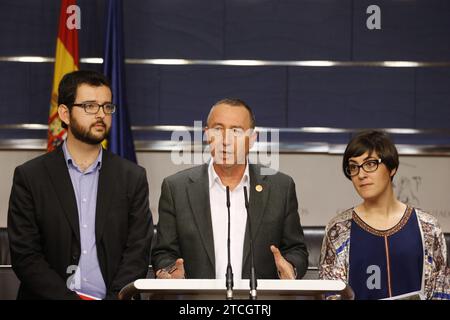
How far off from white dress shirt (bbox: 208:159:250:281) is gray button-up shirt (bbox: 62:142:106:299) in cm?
51

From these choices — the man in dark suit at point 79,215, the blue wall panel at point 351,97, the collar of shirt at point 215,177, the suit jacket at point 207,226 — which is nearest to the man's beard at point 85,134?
the man in dark suit at point 79,215

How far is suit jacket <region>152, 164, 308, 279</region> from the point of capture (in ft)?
11.5

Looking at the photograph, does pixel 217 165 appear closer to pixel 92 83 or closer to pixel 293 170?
pixel 92 83

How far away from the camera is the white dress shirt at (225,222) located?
3.50 meters

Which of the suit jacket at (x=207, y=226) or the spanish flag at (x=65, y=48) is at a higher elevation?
the spanish flag at (x=65, y=48)

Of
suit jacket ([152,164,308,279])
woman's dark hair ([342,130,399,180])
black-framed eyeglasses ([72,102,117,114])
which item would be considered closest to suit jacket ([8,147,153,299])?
suit jacket ([152,164,308,279])

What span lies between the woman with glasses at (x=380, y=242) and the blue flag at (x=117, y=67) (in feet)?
7.73

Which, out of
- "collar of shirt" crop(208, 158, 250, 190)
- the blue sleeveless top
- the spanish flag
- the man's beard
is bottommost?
the blue sleeveless top

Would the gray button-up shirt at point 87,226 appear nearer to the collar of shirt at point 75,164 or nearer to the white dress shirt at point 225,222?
the collar of shirt at point 75,164

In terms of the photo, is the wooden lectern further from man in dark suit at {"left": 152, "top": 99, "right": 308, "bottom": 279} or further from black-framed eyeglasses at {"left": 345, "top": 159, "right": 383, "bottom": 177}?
black-framed eyeglasses at {"left": 345, "top": 159, "right": 383, "bottom": 177}

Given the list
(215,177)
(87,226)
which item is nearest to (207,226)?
(215,177)

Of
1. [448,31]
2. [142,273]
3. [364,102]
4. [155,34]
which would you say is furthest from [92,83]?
[448,31]

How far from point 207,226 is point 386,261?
77cm
